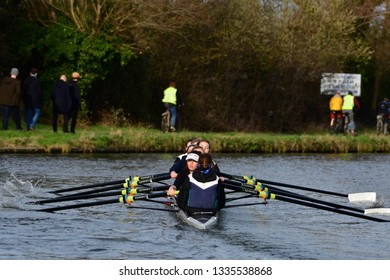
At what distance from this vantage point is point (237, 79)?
45250 mm

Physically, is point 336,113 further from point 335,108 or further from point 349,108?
point 349,108

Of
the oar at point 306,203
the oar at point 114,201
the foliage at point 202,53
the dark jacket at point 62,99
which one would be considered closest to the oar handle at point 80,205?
the oar at point 114,201

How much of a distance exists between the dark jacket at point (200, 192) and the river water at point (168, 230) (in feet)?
1.21

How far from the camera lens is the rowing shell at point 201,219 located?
57.7ft

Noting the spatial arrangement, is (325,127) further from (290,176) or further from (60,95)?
(290,176)

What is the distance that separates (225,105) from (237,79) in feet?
4.64

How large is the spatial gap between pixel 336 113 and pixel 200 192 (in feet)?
88.6

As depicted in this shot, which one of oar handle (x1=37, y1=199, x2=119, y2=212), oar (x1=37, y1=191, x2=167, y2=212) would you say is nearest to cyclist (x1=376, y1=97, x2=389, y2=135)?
oar (x1=37, y1=191, x2=167, y2=212)

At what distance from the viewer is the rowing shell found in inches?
692

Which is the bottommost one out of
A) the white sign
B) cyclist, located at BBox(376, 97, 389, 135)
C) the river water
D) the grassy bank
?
the river water

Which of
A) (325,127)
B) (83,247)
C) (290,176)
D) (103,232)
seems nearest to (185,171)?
(103,232)

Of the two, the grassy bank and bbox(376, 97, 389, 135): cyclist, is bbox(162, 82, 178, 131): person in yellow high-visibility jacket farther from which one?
bbox(376, 97, 389, 135): cyclist

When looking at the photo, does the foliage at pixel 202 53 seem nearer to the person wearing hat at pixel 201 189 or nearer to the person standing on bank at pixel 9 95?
the person standing on bank at pixel 9 95

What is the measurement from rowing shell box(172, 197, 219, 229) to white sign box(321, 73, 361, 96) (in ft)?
98.5
